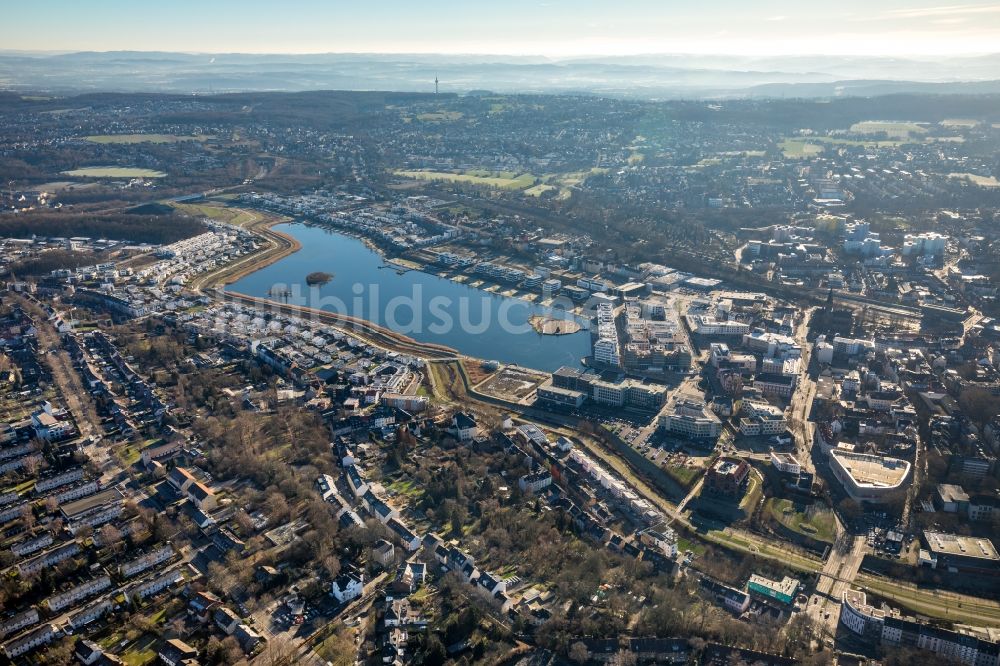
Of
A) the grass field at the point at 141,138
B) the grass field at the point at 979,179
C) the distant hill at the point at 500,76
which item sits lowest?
the grass field at the point at 141,138

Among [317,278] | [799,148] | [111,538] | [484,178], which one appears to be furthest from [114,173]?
[799,148]

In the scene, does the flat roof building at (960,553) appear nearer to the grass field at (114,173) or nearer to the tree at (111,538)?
the tree at (111,538)

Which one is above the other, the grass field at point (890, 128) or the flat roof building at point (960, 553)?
the grass field at point (890, 128)

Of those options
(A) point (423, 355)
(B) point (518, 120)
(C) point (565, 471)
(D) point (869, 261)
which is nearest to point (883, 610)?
(C) point (565, 471)

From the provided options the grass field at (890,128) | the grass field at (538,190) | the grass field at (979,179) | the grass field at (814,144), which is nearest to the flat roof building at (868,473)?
the grass field at (538,190)

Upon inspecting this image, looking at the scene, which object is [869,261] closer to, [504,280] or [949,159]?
[504,280]

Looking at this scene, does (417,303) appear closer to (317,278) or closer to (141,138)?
(317,278)

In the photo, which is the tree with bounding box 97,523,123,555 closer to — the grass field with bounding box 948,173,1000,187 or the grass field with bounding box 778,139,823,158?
the grass field with bounding box 948,173,1000,187
